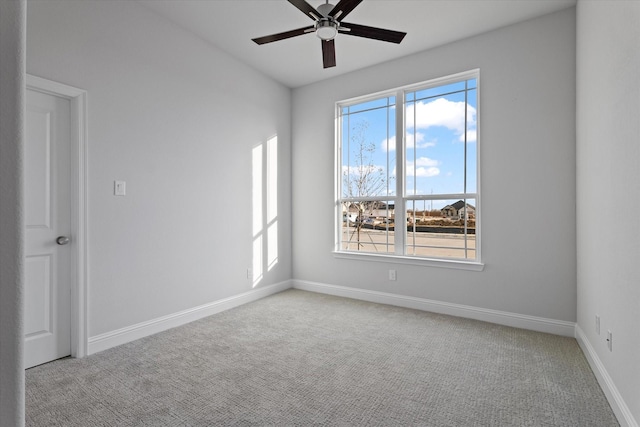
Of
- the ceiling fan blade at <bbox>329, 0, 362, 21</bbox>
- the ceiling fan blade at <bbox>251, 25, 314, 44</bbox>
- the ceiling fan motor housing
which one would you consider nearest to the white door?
the ceiling fan blade at <bbox>251, 25, 314, 44</bbox>

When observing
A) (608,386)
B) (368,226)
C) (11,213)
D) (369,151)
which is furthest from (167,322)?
(608,386)

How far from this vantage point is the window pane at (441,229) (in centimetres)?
356

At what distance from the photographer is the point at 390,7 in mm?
2936

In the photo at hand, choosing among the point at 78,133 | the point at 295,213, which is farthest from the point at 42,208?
the point at 295,213

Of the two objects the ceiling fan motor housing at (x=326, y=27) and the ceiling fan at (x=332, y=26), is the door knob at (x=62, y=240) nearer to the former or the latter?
the ceiling fan at (x=332, y=26)

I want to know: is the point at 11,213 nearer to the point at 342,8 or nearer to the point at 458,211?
the point at 342,8

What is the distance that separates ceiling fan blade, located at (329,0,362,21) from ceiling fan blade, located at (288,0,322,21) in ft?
0.36

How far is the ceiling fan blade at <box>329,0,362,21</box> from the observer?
2.31 m

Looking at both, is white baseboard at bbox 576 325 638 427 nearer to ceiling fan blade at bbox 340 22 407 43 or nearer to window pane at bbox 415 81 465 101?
window pane at bbox 415 81 465 101

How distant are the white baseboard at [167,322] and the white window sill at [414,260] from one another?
1142 mm

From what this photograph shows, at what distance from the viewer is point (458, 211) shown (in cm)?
361

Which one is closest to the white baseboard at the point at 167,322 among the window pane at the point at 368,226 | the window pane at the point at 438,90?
the window pane at the point at 368,226

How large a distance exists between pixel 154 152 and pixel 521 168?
3431mm

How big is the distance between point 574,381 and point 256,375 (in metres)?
2.08
